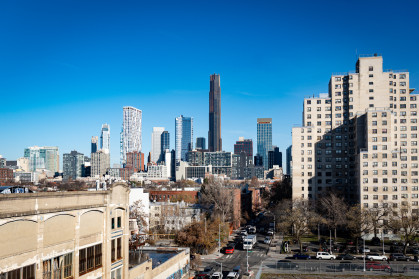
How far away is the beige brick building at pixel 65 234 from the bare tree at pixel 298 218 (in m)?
51.2

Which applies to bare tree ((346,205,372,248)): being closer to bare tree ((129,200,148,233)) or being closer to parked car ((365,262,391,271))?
parked car ((365,262,391,271))

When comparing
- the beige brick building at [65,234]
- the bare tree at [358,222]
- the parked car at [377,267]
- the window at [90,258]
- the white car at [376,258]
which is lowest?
the white car at [376,258]

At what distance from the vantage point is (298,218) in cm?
8850

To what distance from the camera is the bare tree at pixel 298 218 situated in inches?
3385

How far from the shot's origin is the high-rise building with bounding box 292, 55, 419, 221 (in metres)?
101

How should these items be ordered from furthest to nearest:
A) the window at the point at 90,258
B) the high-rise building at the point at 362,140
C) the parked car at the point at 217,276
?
the high-rise building at the point at 362,140 < the parked car at the point at 217,276 < the window at the point at 90,258

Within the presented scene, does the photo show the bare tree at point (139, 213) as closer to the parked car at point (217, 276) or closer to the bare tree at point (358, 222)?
the parked car at point (217, 276)

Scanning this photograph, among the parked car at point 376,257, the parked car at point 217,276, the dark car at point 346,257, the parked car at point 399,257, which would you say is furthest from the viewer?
the dark car at point 346,257

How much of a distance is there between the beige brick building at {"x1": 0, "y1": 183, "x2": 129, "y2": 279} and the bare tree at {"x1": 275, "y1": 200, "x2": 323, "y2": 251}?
168 ft

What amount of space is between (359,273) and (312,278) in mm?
8020

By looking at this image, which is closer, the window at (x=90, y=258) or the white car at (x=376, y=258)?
the window at (x=90, y=258)

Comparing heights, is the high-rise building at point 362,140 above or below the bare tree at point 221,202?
above

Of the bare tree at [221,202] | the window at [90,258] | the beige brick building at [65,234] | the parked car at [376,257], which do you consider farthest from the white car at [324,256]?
the window at [90,258]

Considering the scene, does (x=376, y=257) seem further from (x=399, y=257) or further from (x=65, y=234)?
(x=65, y=234)
